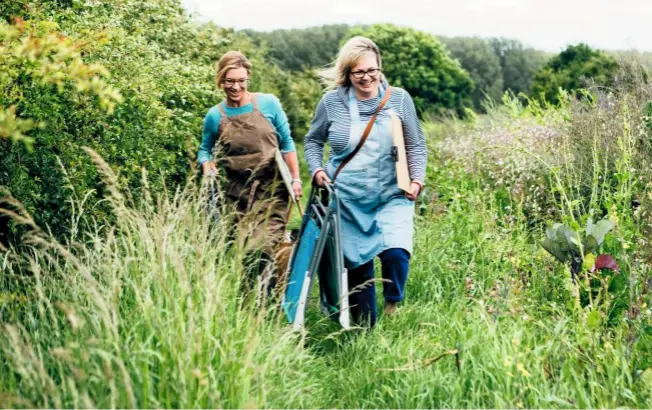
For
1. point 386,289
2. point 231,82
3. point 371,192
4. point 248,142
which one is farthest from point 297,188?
point 386,289

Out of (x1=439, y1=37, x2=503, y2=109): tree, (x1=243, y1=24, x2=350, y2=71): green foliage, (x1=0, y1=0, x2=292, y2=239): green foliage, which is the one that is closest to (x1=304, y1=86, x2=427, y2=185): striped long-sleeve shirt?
(x1=0, y1=0, x2=292, y2=239): green foliage

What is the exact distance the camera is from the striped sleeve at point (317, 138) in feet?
18.5

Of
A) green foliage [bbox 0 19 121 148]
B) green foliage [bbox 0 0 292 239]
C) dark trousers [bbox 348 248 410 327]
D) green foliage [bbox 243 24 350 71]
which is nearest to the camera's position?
green foliage [bbox 0 19 121 148]

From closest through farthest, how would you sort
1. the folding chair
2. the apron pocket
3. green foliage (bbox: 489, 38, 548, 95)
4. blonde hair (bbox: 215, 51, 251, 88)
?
the folding chair → the apron pocket → blonde hair (bbox: 215, 51, 251, 88) → green foliage (bbox: 489, 38, 548, 95)

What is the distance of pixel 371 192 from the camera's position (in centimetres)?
542

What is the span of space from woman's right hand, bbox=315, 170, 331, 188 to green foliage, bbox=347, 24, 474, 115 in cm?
3104

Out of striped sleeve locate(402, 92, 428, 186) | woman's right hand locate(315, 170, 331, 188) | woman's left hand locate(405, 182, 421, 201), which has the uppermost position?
striped sleeve locate(402, 92, 428, 186)

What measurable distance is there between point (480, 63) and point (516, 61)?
2.07 m

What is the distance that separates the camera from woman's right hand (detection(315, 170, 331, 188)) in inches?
214

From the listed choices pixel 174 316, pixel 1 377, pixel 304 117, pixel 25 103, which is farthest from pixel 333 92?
pixel 304 117

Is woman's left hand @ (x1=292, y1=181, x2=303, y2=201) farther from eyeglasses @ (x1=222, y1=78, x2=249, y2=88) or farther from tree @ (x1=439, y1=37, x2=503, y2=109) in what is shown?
tree @ (x1=439, y1=37, x2=503, y2=109)

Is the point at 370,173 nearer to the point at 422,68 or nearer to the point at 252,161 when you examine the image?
the point at 252,161

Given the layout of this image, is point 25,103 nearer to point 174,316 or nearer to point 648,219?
point 174,316

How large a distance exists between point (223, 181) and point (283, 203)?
22.3 inches
